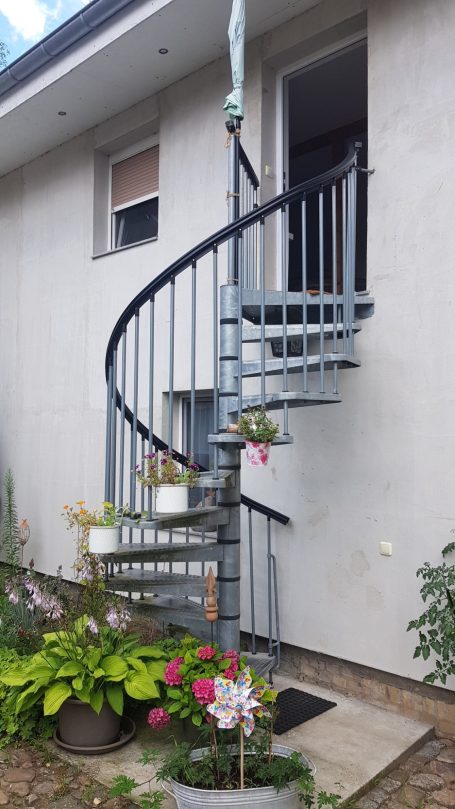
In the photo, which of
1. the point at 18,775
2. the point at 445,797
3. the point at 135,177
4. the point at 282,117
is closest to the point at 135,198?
the point at 135,177

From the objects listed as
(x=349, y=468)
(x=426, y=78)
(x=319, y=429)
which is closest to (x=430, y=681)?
(x=349, y=468)

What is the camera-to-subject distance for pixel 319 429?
3.86 meters

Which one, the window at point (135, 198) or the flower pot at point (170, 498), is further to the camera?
the window at point (135, 198)

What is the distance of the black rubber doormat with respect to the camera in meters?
3.27

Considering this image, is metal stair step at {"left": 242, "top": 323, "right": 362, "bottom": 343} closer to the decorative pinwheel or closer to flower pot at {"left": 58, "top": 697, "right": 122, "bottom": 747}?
the decorative pinwheel

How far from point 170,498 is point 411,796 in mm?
1572

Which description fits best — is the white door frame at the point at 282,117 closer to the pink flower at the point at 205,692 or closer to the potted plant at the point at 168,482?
the potted plant at the point at 168,482

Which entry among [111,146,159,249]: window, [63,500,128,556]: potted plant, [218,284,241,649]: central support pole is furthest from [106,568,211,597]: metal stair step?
[111,146,159,249]: window

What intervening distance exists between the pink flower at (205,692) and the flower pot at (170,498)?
743mm

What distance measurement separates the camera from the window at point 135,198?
214 inches

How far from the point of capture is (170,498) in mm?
3004

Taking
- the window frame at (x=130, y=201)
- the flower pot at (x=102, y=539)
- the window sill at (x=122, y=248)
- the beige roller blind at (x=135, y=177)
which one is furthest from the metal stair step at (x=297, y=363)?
the beige roller blind at (x=135, y=177)

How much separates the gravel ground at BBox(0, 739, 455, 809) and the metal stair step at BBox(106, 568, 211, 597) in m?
0.80

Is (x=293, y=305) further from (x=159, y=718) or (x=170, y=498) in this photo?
(x=159, y=718)
